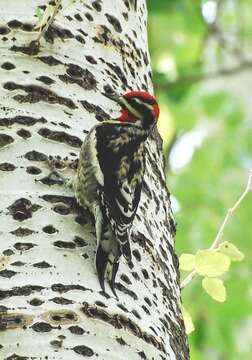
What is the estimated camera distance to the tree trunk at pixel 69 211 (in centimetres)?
237

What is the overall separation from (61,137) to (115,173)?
1.17 ft

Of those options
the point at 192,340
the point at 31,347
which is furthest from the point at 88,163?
the point at 192,340

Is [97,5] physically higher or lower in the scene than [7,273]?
higher

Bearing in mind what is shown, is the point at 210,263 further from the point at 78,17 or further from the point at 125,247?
the point at 78,17

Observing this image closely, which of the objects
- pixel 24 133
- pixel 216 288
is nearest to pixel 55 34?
pixel 24 133

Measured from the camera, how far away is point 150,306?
2.64m

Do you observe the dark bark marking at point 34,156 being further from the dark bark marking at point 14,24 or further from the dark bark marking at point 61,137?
the dark bark marking at point 14,24

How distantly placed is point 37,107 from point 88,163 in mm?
256

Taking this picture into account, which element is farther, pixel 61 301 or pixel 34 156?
pixel 34 156

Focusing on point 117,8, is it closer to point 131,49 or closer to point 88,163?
point 131,49

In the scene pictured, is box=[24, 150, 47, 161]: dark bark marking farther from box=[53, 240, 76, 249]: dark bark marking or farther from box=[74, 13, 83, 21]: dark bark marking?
box=[74, 13, 83, 21]: dark bark marking

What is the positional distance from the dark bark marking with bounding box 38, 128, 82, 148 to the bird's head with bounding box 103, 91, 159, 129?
0.82ft

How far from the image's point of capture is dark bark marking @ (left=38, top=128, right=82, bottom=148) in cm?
280

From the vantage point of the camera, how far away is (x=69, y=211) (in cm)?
271
